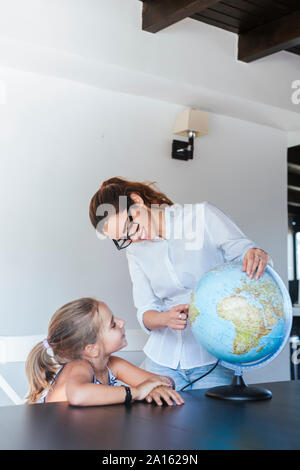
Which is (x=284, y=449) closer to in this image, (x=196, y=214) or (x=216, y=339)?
(x=216, y=339)

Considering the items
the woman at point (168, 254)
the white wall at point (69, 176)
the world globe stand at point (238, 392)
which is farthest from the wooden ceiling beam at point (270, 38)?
the world globe stand at point (238, 392)

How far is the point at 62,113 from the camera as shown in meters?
3.66

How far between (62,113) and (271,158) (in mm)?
2032

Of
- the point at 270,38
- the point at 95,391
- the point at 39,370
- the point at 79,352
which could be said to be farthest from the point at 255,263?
the point at 270,38

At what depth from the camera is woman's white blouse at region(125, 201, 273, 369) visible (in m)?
2.04

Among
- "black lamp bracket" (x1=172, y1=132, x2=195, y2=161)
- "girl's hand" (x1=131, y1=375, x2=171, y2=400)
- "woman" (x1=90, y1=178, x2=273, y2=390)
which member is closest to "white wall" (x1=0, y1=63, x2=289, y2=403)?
"black lamp bracket" (x1=172, y1=132, x2=195, y2=161)

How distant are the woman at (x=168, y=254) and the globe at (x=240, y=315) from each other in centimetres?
21

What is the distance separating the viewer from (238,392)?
1724mm

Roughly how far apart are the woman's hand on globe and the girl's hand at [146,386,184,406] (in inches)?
16.6

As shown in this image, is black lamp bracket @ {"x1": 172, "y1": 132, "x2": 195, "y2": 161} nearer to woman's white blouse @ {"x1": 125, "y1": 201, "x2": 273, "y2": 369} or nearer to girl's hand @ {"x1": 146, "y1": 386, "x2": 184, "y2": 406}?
woman's white blouse @ {"x1": 125, "y1": 201, "x2": 273, "y2": 369}

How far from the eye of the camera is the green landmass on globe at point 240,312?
1636 mm

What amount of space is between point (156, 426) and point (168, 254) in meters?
0.94

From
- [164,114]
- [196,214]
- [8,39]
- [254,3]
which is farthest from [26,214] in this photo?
[254,3]

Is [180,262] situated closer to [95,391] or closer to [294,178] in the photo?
[95,391]
